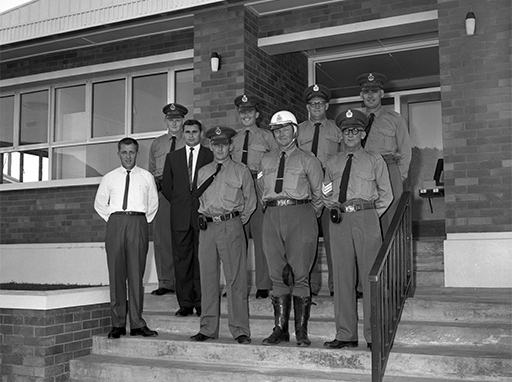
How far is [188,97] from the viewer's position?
9.44m

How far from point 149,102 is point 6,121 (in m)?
2.90

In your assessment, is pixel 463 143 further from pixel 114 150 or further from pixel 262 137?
pixel 114 150

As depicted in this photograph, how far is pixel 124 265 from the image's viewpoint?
6.17 meters

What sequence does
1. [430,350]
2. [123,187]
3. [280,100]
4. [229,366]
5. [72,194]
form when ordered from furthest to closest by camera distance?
[72,194], [280,100], [123,187], [229,366], [430,350]

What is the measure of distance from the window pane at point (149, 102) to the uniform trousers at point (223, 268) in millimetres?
4162

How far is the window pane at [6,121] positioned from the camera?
10898 mm

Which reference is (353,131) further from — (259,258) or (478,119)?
(478,119)

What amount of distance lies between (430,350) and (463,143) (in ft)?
8.17

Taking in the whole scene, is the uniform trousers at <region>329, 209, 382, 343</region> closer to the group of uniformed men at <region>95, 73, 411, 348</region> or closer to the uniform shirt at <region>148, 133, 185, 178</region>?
the group of uniformed men at <region>95, 73, 411, 348</region>

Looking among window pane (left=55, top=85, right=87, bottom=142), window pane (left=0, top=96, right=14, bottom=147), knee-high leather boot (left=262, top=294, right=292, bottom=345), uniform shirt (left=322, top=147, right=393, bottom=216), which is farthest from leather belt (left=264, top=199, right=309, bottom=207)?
window pane (left=0, top=96, right=14, bottom=147)

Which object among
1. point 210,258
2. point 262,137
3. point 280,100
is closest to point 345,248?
point 210,258

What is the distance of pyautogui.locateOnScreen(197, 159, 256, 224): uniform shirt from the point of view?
227 inches

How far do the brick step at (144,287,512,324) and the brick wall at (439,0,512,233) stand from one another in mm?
768

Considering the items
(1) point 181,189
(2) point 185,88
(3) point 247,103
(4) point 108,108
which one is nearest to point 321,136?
(3) point 247,103
